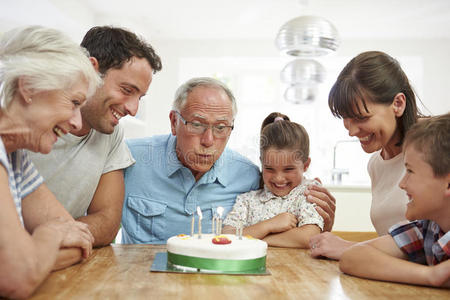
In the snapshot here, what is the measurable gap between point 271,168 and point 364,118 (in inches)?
21.5

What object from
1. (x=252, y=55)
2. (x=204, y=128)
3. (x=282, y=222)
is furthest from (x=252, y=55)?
(x=282, y=222)

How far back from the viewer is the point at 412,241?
1321mm

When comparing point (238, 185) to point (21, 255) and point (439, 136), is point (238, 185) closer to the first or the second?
point (439, 136)

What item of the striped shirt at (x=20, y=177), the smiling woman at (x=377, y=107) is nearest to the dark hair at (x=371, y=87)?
the smiling woman at (x=377, y=107)

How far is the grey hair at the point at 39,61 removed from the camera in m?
1.06

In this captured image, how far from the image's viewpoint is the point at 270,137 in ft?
7.07

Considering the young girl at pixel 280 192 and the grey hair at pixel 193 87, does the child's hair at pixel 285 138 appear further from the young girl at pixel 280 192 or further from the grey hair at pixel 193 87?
the grey hair at pixel 193 87

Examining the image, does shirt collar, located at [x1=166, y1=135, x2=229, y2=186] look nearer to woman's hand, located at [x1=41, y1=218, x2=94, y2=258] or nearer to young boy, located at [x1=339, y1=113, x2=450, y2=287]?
woman's hand, located at [x1=41, y1=218, x2=94, y2=258]

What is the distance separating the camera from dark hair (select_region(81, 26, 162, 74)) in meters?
1.83

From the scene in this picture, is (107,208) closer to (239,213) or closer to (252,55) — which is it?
(239,213)

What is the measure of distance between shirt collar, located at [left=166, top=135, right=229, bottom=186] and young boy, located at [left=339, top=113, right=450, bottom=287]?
0.89 meters

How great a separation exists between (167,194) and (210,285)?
3.25 feet

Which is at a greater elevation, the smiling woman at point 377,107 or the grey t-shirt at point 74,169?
the smiling woman at point 377,107

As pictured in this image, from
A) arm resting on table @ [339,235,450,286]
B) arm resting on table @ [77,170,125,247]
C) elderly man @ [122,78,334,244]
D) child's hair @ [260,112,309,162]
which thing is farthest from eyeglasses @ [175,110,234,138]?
arm resting on table @ [339,235,450,286]
